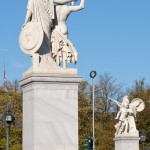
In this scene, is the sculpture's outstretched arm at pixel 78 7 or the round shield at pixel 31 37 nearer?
the round shield at pixel 31 37

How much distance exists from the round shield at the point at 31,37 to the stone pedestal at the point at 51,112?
0.81 meters

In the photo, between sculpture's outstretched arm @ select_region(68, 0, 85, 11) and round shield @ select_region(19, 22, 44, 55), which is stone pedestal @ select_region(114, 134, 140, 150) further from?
round shield @ select_region(19, 22, 44, 55)

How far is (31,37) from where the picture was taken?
63.8 ft

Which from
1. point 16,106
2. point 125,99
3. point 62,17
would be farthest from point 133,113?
point 16,106

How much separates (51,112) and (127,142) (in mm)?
19351

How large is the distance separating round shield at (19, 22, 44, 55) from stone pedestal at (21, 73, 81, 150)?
2.67 ft

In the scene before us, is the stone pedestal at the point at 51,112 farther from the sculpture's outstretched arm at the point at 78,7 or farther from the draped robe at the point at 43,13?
the sculpture's outstretched arm at the point at 78,7

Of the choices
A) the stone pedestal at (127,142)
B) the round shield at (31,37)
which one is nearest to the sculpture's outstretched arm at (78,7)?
the round shield at (31,37)

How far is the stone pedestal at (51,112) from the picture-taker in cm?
1881

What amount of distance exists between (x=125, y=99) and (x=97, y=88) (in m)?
28.5

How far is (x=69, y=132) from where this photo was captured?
750 inches

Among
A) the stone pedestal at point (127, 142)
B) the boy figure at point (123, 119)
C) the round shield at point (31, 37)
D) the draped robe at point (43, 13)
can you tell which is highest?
the draped robe at point (43, 13)

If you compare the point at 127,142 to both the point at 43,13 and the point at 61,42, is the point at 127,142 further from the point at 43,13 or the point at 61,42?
the point at 43,13

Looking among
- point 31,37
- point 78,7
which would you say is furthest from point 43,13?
point 78,7
